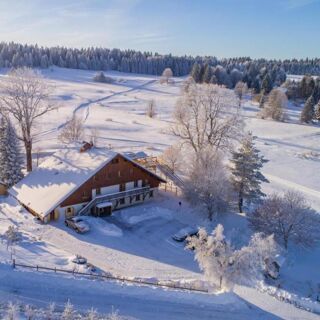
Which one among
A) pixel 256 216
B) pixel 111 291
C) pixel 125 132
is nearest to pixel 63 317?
pixel 111 291

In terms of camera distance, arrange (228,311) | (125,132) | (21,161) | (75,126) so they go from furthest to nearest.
Result: (125,132) → (75,126) → (21,161) → (228,311)

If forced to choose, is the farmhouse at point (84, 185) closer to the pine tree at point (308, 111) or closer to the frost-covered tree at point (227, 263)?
the frost-covered tree at point (227, 263)

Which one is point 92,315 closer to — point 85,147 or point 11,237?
point 11,237

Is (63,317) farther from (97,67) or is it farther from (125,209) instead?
(97,67)

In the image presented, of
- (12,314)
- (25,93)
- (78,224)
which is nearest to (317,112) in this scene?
(25,93)

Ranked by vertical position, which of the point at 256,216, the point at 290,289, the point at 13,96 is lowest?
the point at 290,289

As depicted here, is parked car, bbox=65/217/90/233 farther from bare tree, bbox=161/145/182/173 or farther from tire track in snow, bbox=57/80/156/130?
tire track in snow, bbox=57/80/156/130

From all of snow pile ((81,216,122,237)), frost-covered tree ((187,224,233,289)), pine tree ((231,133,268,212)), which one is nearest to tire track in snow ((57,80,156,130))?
snow pile ((81,216,122,237))
